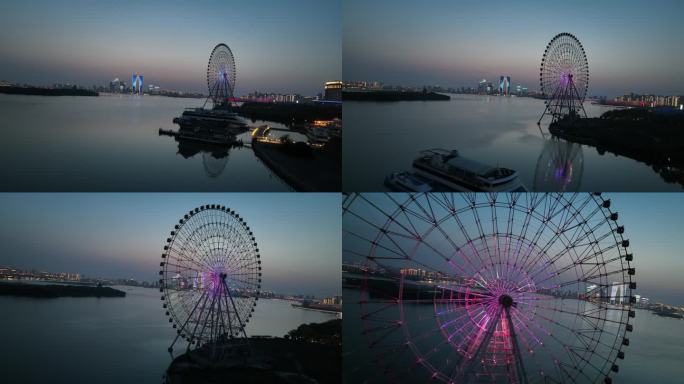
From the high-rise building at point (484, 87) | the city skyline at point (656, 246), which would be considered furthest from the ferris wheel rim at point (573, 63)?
the city skyline at point (656, 246)

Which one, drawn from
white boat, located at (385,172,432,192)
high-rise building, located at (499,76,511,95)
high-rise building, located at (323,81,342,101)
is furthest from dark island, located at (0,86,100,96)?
high-rise building, located at (499,76,511,95)

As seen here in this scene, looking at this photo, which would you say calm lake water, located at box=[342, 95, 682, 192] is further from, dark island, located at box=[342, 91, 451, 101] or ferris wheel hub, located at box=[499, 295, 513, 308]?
ferris wheel hub, located at box=[499, 295, 513, 308]

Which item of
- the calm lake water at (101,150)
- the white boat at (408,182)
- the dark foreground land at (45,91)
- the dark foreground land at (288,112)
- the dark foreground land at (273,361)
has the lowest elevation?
the dark foreground land at (273,361)

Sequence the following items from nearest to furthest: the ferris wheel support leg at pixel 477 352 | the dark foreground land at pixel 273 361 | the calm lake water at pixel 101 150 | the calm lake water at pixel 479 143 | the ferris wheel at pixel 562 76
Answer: the ferris wheel support leg at pixel 477 352
the calm lake water at pixel 101 150
the calm lake water at pixel 479 143
the ferris wheel at pixel 562 76
the dark foreground land at pixel 273 361

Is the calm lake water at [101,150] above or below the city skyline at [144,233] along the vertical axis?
above

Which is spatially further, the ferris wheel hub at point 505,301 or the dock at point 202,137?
the dock at point 202,137

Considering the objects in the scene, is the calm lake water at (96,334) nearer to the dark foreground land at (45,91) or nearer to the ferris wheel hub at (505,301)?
the ferris wheel hub at (505,301)

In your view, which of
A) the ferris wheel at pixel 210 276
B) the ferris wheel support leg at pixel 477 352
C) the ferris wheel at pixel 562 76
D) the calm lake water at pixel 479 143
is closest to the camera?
the ferris wheel support leg at pixel 477 352

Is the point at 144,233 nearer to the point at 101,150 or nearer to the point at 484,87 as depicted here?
the point at 101,150

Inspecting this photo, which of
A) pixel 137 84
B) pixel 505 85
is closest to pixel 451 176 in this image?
pixel 505 85
